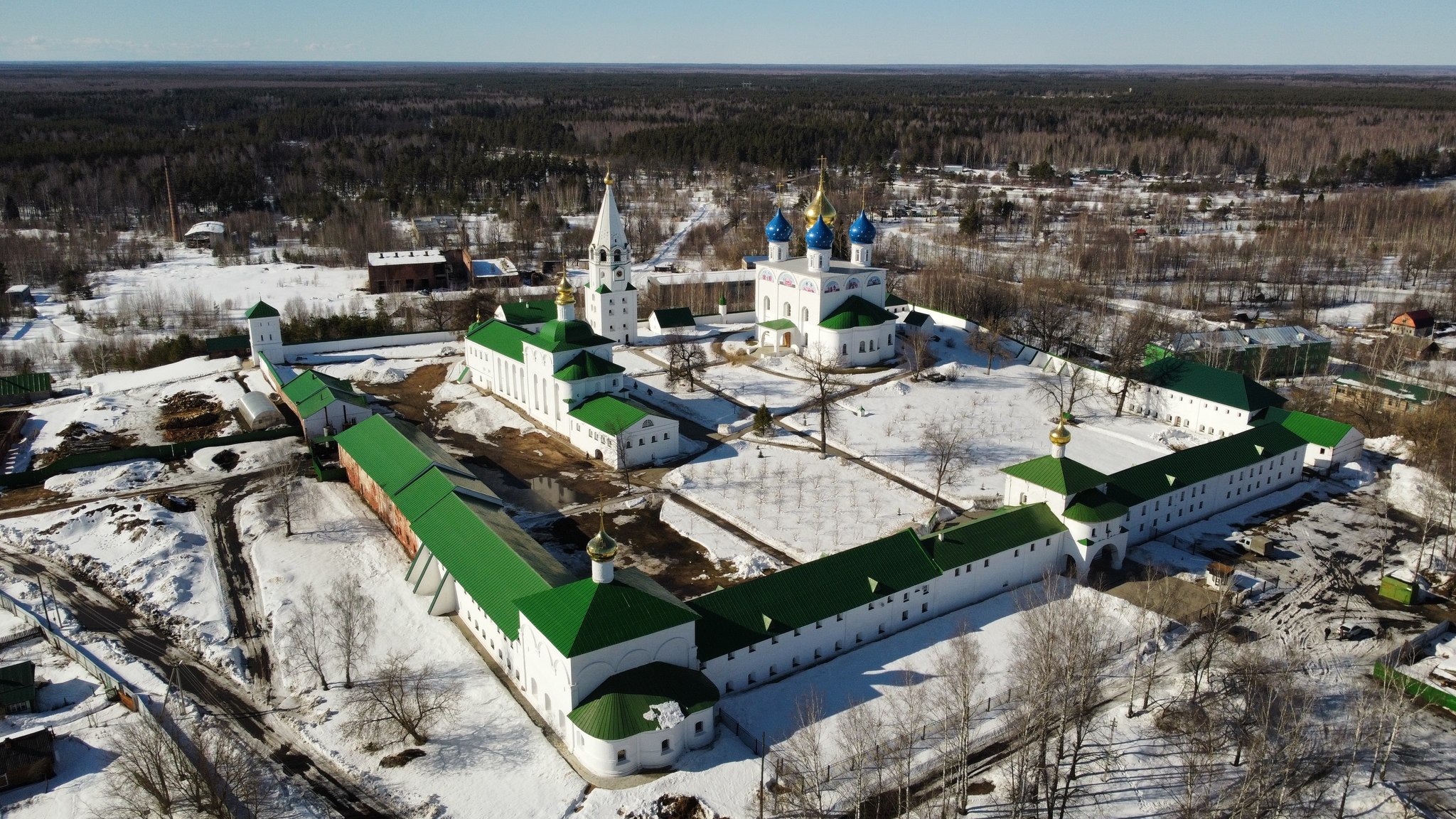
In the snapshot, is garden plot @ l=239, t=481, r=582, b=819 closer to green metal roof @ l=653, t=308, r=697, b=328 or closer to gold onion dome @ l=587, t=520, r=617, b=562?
gold onion dome @ l=587, t=520, r=617, b=562

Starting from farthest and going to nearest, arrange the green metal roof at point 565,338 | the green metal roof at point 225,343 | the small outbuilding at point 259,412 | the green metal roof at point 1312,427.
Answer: the green metal roof at point 225,343 → the small outbuilding at point 259,412 → the green metal roof at point 565,338 → the green metal roof at point 1312,427

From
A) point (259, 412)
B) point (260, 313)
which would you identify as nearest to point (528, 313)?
point (260, 313)

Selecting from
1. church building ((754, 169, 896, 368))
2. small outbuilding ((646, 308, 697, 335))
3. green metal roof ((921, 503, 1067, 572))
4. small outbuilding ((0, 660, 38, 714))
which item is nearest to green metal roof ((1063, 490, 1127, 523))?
green metal roof ((921, 503, 1067, 572))

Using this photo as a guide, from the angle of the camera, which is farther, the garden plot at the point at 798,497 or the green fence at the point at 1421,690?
the garden plot at the point at 798,497

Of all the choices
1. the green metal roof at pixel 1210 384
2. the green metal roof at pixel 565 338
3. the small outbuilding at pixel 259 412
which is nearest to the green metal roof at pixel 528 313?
the green metal roof at pixel 565 338

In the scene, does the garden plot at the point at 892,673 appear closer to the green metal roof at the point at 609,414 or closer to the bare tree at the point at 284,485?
the green metal roof at the point at 609,414

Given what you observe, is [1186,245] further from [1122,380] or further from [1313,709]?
[1313,709]

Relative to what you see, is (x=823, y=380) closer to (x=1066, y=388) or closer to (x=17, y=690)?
(x=1066, y=388)
